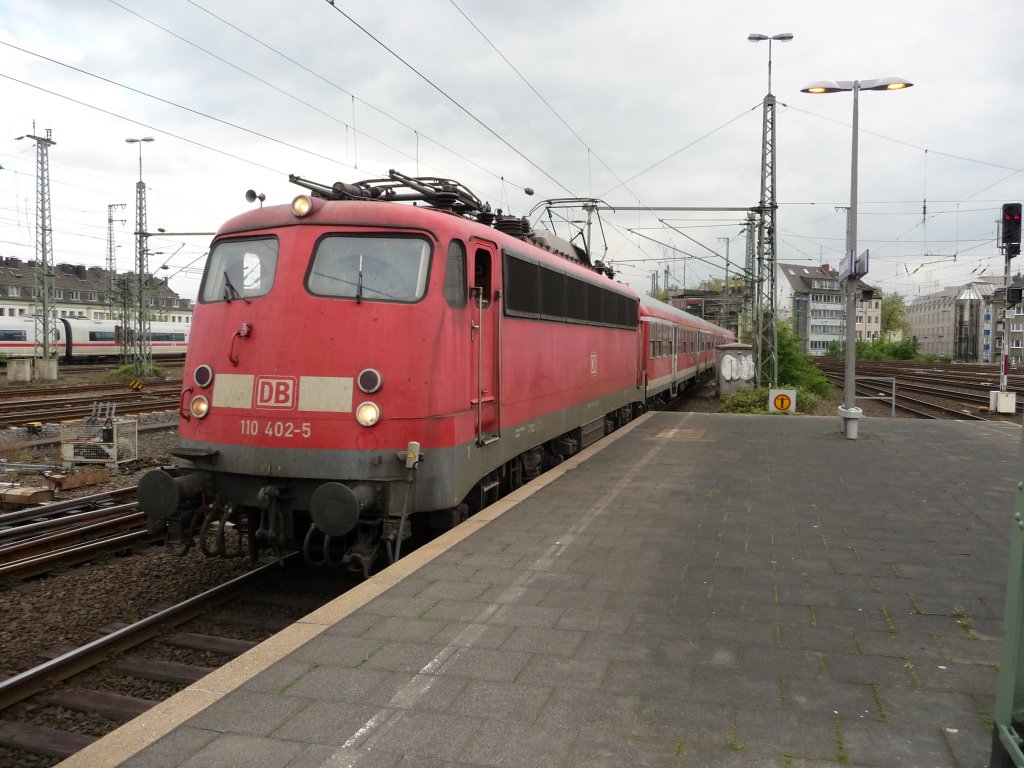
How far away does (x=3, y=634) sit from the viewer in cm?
570

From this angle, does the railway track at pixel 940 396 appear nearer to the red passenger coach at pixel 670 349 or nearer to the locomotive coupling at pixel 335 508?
the red passenger coach at pixel 670 349

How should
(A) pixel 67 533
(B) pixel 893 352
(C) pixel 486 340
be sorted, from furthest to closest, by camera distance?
1. (B) pixel 893 352
2. (A) pixel 67 533
3. (C) pixel 486 340


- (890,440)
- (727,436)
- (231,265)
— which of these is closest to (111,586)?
(231,265)

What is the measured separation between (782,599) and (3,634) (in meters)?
5.52

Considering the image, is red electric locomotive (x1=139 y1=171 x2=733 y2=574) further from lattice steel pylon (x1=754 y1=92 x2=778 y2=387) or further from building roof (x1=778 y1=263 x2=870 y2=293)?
building roof (x1=778 y1=263 x2=870 y2=293)

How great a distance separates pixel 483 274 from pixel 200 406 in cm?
280

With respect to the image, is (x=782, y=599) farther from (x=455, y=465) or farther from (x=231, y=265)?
(x=231, y=265)

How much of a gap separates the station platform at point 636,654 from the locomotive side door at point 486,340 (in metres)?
0.93

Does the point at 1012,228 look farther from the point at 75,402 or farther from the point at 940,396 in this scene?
the point at 75,402

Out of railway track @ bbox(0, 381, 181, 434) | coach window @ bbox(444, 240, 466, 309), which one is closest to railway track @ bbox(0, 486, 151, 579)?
coach window @ bbox(444, 240, 466, 309)

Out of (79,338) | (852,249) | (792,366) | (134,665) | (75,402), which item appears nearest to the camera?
(134,665)

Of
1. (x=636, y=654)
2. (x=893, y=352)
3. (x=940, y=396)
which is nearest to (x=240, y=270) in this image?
(x=636, y=654)

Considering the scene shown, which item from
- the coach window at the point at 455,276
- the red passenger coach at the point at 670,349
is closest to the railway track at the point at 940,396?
the red passenger coach at the point at 670,349

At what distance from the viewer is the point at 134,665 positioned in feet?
17.0
